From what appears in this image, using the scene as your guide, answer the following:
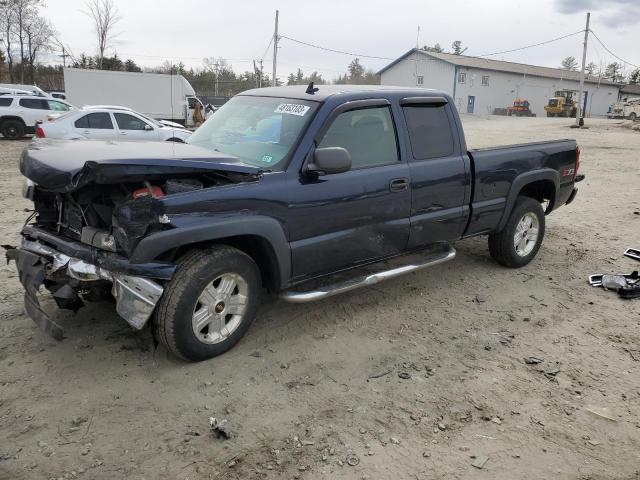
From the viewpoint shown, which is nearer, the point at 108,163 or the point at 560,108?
the point at 108,163

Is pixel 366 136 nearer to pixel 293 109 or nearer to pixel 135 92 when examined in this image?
pixel 293 109

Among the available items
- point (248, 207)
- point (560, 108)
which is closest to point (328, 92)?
point (248, 207)

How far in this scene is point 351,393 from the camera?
11.1 ft

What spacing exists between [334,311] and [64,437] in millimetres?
2307

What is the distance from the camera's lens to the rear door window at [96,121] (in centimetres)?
1445

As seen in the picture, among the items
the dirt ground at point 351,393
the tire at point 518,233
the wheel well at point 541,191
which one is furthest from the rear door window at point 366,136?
the wheel well at point 541,191

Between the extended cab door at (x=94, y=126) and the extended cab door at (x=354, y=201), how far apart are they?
11.9 m

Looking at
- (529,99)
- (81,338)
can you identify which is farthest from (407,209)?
(529,99)

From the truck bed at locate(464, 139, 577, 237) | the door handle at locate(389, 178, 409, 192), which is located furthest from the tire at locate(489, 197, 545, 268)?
the door handle at locate(389, 178, 409, 192)

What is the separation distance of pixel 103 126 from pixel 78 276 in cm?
1266

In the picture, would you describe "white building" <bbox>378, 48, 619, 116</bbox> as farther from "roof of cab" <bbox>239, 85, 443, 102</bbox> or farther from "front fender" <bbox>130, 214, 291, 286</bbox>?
"front fender" <bbox>130, 214, 291, 286</bbox>

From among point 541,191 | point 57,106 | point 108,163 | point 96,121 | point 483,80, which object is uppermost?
point 483,80

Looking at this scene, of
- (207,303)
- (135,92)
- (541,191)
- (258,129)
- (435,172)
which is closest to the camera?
(207,303)

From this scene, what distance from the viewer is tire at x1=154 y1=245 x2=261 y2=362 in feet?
10.9
